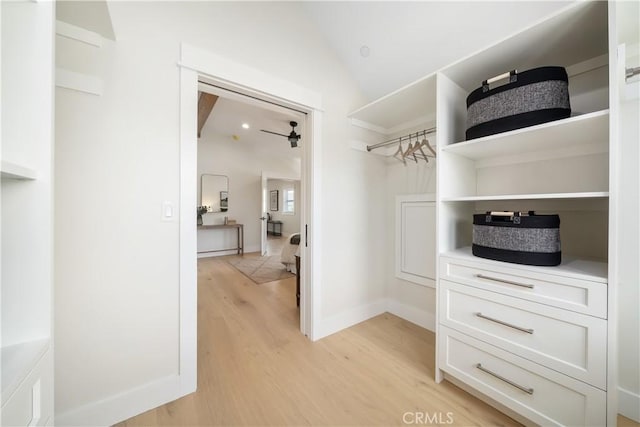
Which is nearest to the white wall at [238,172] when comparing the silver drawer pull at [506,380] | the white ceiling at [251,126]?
the white ceiling at [251,126]

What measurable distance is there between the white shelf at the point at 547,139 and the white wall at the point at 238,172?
189 inches

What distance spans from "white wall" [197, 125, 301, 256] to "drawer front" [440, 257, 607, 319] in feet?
16.7

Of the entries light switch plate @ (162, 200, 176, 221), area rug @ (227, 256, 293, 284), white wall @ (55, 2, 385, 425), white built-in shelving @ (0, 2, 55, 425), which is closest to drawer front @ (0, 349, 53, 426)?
white built-in shelving @ (0, 2, 55, 425)

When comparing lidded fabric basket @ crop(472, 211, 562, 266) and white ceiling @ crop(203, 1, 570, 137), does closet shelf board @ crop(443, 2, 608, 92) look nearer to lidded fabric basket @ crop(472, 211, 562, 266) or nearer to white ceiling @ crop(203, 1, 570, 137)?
white ceiling @ crop(203, 1, 570, 137)

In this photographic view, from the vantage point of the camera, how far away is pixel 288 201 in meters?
9.49

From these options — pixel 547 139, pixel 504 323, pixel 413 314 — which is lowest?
pixel 413 314

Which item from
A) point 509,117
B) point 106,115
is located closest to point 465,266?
point 509,117

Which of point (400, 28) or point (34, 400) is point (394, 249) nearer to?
point (400, 28)

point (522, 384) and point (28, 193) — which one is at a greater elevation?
point (28, 193)

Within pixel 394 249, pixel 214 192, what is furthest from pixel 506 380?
pixel 214 192

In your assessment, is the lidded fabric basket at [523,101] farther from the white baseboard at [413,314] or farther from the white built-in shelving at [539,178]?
the white baseboard at [413,314]

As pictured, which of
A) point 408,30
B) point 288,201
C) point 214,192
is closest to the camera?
point 408,30

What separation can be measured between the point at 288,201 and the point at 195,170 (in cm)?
805

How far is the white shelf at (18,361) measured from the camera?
16.8 inches
